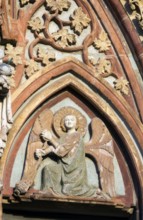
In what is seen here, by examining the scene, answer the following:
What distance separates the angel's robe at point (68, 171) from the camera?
12.8 meters

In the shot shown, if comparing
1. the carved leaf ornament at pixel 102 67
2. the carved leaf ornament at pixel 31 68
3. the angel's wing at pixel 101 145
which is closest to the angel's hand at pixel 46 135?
the angel's wing at pixel 101 145

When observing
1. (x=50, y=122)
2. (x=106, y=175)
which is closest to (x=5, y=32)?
(x=50, y=122)

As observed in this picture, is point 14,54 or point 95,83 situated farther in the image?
point 95,83

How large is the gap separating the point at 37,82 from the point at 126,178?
1.44m

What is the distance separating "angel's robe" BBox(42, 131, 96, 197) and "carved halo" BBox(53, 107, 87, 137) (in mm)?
114

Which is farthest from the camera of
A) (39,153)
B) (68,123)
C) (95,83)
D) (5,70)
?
(95,83)

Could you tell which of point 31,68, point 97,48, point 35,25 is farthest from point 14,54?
point 97,48

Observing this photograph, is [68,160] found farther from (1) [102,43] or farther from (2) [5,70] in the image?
(1) [102,43]

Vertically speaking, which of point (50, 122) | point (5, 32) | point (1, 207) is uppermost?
point (5, 32)

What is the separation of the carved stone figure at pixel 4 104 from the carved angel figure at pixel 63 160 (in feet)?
2.02

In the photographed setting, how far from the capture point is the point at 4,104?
1244cm

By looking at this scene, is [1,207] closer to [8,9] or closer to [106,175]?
[106,175]

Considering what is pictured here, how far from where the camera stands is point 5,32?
42.2 ft

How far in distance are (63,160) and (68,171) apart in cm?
14
